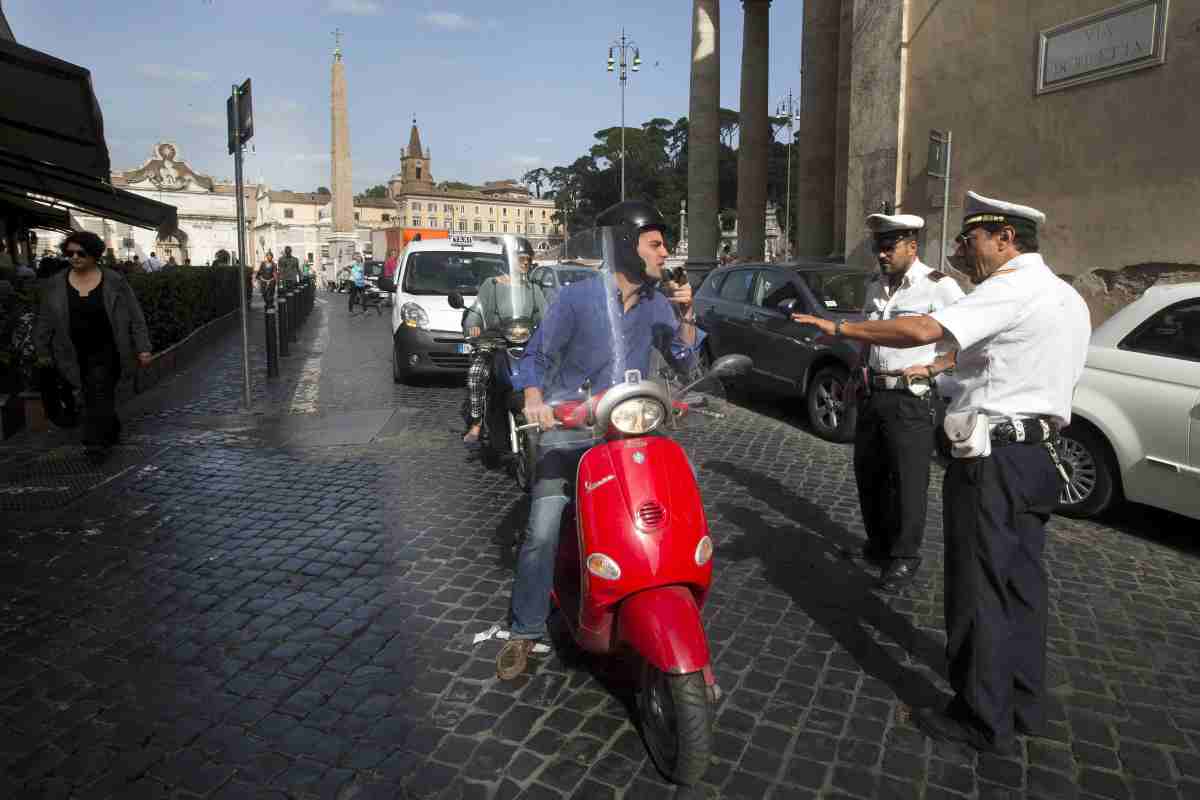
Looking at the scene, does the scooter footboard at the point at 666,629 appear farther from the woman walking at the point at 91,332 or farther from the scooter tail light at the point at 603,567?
the woman walking at the point at 91,332

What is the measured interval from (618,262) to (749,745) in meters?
1.73

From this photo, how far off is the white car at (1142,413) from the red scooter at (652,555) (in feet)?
9.62

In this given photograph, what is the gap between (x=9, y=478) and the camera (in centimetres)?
618

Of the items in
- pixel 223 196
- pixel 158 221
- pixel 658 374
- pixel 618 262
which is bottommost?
pixel 658 374

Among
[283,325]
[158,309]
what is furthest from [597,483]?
[283,325]

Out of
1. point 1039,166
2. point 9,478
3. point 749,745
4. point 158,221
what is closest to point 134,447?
point 9,478

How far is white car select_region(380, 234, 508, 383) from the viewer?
10.4 meters

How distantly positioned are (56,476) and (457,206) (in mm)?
120613

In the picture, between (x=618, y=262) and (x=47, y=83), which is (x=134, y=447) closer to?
(x=618, y=262)

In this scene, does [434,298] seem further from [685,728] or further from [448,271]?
[685,728]

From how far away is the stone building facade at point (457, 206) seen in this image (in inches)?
4567

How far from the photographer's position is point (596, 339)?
319 centimetres

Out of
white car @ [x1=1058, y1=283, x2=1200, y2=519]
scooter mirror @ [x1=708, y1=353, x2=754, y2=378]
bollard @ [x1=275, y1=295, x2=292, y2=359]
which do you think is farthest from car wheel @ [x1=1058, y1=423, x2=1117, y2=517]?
bollard @ [x1=275, y1=295, x2=292, y2=359]

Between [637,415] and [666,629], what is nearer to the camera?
[666,629]
